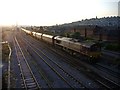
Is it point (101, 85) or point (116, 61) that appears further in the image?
point (116, 61)

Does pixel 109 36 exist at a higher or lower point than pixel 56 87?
higher

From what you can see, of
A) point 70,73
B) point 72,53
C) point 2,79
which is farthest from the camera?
point 72,53

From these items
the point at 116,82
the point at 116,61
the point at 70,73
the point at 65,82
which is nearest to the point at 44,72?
the point at 70,73

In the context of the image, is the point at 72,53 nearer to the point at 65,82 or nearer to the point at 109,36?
the point at 65,82

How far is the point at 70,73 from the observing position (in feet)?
65.9

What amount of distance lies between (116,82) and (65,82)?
4.29 metres

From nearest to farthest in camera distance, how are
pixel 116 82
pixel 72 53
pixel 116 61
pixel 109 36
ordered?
pixel 116 82
pixel 116 61
pixel 72 53
pixel 109 36

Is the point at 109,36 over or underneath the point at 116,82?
over

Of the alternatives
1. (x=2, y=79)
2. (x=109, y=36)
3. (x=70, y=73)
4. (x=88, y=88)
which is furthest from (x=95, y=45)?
(x=109, y=36)

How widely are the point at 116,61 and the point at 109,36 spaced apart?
62.5ft

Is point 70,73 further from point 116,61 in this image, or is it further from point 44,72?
point 116,61

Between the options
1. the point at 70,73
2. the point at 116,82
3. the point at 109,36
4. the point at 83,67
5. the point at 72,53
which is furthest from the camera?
the point at 109,36

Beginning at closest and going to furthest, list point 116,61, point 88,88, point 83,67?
1. point 88,88
2. point 83,67
3. point 116,61

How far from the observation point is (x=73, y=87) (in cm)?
1567
